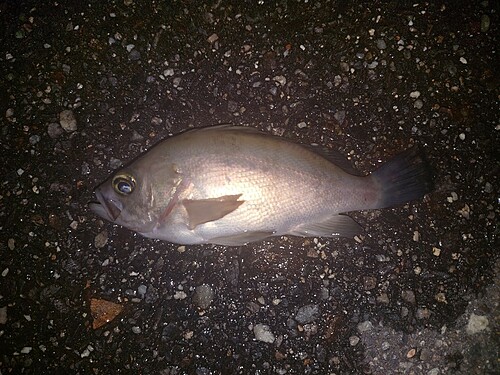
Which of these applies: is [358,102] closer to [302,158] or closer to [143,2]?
[302,158]

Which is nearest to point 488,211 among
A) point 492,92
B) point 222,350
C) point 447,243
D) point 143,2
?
point 447,243

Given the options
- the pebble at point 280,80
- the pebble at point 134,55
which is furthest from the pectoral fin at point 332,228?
the pebble at point 134,55

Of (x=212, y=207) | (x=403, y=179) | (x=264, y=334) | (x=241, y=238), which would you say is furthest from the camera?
(x=264, y=334)

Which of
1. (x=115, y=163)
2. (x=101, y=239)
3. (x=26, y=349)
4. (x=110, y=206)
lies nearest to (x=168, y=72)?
(x=115, y=163)

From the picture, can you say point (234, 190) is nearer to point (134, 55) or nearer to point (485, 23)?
point (134, 55)

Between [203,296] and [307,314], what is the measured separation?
709 mm

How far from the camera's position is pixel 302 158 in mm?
2346

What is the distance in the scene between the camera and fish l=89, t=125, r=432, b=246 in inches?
89.4

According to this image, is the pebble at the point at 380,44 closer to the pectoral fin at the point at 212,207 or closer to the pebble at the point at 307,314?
the pectoral fin at the point at 212,207

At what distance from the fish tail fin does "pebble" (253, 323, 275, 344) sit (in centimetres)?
110

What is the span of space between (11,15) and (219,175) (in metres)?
2.07

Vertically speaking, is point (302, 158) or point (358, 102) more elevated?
point (358, 102)

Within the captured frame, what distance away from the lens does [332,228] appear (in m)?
2.45

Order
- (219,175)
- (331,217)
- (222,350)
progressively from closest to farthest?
(219,175) → (331,217) → (222,350)
